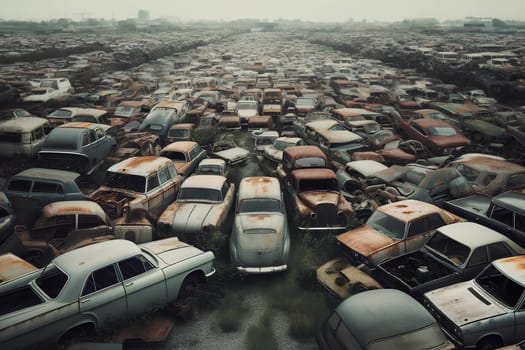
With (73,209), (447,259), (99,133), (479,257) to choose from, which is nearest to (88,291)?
(73,209)

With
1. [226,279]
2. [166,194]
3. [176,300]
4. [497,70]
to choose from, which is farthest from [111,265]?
[497,70]

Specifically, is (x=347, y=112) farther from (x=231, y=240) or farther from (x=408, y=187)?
(x=231, y=240)

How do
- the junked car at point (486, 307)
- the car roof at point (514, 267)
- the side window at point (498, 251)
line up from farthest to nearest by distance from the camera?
→ the side window at point (498, 251)
the car roof at point (514, 267)
the junked car at point (486, 307)

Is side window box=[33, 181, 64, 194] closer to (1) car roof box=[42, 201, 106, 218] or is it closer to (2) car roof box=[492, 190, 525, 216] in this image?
(1) car roof box=[42, 201, 106, 218]

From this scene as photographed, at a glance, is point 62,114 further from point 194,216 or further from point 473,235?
point 473,235

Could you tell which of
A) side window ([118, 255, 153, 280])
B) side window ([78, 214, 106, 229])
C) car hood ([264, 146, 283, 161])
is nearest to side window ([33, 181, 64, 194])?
side window ([78, 214, 106, 229])

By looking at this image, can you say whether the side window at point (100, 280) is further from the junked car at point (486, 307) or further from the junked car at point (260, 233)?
the junked car at point (486, 307)

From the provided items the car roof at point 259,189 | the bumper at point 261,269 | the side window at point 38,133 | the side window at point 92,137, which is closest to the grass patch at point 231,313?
the bumper at point 261,269
